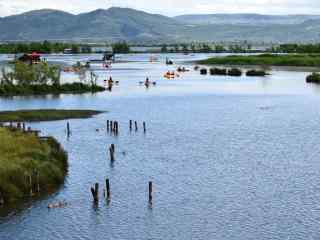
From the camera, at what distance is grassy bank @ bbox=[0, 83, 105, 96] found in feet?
449

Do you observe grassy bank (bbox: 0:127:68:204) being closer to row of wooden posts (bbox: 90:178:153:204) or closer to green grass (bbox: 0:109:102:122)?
row of wooden posts (bbox: 90:178:153:204)

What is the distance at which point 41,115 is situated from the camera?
352 ft

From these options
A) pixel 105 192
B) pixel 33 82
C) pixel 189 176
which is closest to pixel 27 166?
pixel 105 192

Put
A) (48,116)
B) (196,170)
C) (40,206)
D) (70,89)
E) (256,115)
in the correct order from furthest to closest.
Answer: (70,89), (256,115), (48,116), (196,170), (40,206)

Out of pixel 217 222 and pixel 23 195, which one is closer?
pixel 217 222

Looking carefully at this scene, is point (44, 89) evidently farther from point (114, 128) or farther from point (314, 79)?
point (314, 79)

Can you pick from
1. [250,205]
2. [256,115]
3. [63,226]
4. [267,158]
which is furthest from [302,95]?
[63,226]

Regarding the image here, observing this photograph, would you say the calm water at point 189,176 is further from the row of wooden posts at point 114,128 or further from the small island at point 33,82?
the small island at point 33,82

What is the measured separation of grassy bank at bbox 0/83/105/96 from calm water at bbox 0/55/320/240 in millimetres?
9922

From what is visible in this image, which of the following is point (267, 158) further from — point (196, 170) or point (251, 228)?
point (251, 228)

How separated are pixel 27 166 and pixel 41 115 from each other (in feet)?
156

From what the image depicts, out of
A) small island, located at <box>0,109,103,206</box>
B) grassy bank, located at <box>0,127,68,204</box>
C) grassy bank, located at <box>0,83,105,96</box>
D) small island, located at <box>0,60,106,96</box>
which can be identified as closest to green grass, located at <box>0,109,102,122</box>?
small island, located at <box>0,109,103,206</box>

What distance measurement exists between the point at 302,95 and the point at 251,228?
10078 centimetres

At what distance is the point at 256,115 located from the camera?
11625cm
